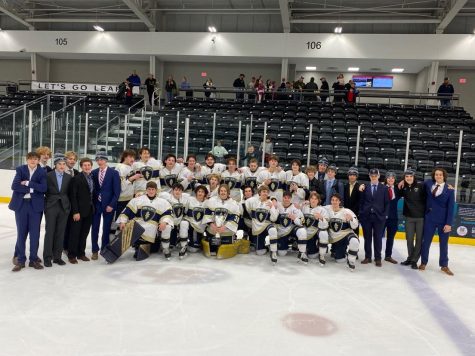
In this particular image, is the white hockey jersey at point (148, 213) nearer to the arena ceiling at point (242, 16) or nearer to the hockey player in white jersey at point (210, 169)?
the hockey player in white jersey at point (210, 169)

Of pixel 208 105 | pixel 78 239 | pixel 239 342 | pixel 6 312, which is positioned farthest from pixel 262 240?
pixel 208 105

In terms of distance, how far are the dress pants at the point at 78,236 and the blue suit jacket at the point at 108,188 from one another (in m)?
0.27

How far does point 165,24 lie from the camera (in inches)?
700

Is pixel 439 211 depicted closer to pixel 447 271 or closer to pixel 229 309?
pixel 447 271

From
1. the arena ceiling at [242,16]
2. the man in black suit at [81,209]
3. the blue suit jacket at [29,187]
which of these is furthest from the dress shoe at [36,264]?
the arena ceiling at [242,16]

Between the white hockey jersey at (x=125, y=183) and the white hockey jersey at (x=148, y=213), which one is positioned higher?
the white hockey jersey at (x=125, y=183)

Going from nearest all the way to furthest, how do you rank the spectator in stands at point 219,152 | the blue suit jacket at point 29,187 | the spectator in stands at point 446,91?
1. the blue suit jacket at point 29,187
2. the spectator in stands at point 219,152
3. the spectator in stands at point 446,91

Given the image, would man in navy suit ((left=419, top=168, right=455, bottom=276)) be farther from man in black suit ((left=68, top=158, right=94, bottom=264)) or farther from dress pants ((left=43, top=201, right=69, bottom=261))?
dress pants ((left=43, top=201, right=69, bottom=261))

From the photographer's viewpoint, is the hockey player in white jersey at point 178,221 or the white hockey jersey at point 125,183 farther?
the white hockey jersey at point 125,183

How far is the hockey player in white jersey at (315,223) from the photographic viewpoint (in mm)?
5453

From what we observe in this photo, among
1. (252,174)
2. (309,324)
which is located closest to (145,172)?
(252,174)

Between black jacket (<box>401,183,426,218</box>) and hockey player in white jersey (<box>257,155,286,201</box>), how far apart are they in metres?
1.73

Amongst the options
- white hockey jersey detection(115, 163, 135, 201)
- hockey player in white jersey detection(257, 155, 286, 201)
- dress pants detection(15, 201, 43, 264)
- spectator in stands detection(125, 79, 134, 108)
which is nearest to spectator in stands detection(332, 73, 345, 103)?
spectator in stands detection(125, 79, 134, 108)

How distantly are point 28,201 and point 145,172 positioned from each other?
1690 mm
